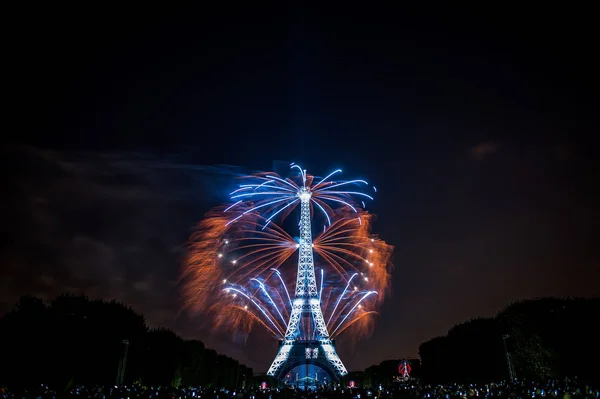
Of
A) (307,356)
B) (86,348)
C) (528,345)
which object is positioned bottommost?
(86,348)

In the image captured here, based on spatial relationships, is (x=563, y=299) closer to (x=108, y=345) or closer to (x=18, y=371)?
(x=108, y=345)

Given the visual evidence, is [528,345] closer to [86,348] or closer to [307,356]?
[86,348]

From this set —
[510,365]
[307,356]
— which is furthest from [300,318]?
[510,365]

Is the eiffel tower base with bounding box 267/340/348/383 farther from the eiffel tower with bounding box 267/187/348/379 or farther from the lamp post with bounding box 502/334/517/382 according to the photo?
the lamp post with bounding box 502/334/517/382

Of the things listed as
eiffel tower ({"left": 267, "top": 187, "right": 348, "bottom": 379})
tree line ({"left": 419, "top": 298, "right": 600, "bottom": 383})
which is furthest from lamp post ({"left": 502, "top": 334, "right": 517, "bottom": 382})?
eiffel tower ({"left": 267, "top": 187, "right": 348, "bottom": 379})

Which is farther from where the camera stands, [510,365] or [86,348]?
[510,365]

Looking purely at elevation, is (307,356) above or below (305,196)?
below

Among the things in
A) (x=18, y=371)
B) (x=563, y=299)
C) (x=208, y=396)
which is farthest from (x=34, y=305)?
(x=563, y=299)
